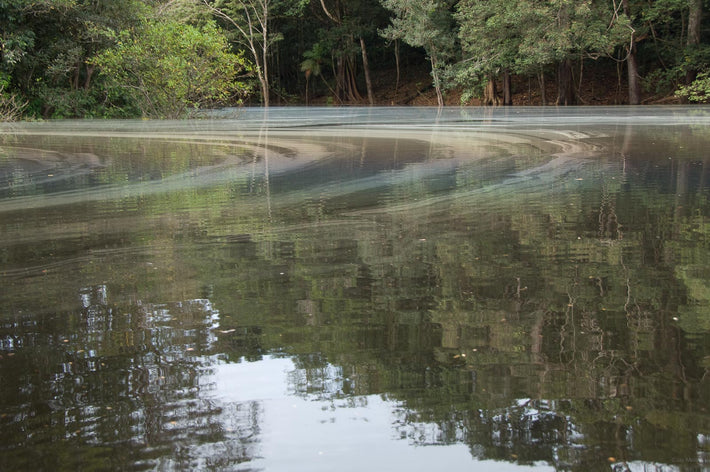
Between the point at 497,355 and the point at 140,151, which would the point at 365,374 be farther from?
the point at 140,151

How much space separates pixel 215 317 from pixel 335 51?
48.1 metres

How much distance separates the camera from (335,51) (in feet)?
166

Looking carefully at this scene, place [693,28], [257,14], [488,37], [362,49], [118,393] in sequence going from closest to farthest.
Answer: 1. [118,393]
2. [693,28]
3. [488,37]
4. [257,14]
5. [362,49]

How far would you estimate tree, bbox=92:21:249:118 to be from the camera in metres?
24.4

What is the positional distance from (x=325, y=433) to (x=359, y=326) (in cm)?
123

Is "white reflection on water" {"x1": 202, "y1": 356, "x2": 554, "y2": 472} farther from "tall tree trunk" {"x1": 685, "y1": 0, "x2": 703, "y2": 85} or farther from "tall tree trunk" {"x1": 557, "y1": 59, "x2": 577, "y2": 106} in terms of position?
"tall tree trunk" {"x1": 557, "y1": 59, "x2": 577, "y2": 106}

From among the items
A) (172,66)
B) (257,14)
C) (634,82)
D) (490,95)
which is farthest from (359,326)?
(257,14)

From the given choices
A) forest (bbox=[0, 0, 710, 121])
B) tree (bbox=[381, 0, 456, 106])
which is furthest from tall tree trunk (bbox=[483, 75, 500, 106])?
tree (bbox=[381, 0, 456, 106])

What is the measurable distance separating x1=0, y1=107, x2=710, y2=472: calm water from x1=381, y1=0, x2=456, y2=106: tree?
30.1 metres

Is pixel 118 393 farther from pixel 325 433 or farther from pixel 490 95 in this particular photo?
pixel 490 95

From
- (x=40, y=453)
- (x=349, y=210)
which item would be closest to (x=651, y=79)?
(x=349, y=210)

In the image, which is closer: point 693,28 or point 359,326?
point 359,326

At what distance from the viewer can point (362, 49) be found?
47906mm

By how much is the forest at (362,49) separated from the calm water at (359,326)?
56.7 feet
